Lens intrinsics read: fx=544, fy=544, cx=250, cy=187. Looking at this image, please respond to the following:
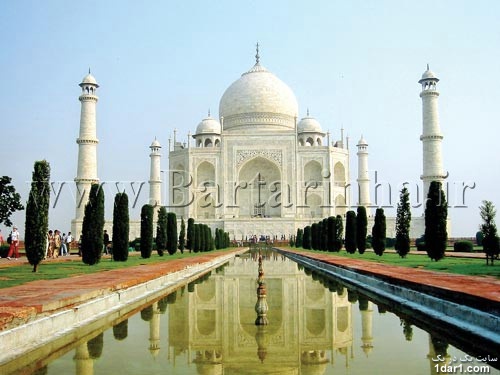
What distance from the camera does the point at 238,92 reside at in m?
32.1

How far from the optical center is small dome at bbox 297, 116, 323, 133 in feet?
106

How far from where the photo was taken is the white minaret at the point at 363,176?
96.6 ft

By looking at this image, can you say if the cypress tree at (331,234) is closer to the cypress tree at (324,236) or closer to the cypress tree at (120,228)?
the cypress tree at (324,236)

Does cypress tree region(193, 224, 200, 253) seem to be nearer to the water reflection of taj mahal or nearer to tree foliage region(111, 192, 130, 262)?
tree foliage region(111, 192, 130, 262)

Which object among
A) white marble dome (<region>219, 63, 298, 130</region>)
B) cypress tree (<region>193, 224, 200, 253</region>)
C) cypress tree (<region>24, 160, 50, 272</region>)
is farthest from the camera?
white marble dome (<region>219, 63, 298, 130</region>)

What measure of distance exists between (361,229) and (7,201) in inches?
470

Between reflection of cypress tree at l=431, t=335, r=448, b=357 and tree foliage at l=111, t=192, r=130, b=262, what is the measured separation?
8410 mm

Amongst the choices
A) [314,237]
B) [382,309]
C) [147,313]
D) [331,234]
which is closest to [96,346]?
[147,313]

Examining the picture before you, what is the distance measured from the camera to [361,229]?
45.2 ft

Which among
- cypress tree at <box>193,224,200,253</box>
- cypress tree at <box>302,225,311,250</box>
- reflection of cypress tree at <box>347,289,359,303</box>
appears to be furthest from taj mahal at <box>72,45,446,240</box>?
reflection of cypress tree at <box>347,289,359,303</box>

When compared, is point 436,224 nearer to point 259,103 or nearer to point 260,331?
point 260,331

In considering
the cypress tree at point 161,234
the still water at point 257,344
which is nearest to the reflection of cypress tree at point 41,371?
the still water at point 257,344

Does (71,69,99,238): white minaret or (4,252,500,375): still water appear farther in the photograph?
(71,69,99,238): white minaret

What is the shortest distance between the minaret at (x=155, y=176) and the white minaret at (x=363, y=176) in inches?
432
